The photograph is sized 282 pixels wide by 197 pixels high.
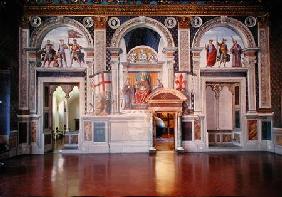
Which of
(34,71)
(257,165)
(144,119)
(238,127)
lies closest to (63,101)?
(34,71)

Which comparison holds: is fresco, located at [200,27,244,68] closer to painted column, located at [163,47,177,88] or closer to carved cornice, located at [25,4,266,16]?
carved cornice, located at [25,4,266,16]

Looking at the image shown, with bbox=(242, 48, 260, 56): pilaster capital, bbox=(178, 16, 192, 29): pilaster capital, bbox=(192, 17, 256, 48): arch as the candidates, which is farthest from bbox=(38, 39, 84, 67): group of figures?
bbox=(242, 48, 260, 56): pilaster capital

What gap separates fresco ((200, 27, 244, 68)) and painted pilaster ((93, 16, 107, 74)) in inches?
166

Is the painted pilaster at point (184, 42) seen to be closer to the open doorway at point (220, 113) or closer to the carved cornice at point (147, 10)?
the carved cornice at point (147, 10)

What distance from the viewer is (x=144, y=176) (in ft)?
25.1

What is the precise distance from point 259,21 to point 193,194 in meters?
9.56

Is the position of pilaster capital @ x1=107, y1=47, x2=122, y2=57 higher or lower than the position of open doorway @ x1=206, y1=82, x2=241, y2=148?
higher

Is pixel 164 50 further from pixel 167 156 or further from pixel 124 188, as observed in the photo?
pixel 124 188

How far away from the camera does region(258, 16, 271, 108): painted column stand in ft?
42.3

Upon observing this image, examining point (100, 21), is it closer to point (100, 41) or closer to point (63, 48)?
point (100, 41)

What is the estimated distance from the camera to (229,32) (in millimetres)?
13609

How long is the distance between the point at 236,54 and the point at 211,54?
1.03 meters

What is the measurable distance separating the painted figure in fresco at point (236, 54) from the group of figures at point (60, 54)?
635 cm

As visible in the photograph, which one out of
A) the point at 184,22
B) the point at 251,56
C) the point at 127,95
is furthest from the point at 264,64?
the point at 127,95
